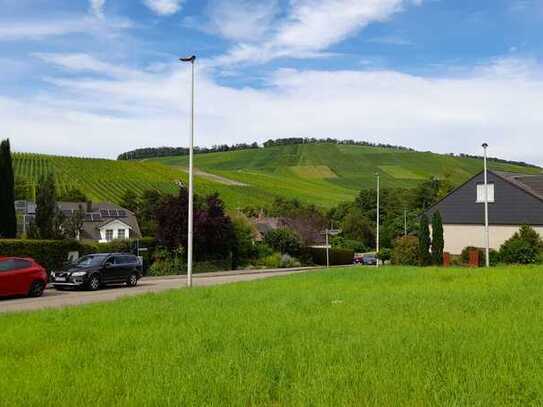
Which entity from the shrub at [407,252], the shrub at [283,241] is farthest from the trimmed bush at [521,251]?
the shrub at [283,241]

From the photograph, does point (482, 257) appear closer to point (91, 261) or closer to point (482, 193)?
point (482, 193)

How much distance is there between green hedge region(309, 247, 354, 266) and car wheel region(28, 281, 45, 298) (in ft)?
146

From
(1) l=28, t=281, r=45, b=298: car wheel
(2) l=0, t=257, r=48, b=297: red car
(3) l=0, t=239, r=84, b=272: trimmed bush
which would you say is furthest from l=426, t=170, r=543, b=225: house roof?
(2) l=0, t=257, r=48, b=297: red car

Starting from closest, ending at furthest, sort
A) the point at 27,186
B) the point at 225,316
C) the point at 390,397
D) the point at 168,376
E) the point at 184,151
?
the point at 390,397 → the point at 168,376 → the point at 225,316 → the point at 27,186 → the point at 184,151

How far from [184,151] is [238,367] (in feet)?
537

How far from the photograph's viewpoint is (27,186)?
81.2 m

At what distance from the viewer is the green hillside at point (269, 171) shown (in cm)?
10200

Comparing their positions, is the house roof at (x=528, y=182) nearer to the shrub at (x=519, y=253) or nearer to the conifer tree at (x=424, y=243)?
the conifer tree at (x=424, y=243)

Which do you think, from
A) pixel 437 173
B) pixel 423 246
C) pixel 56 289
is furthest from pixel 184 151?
pixel 56 289

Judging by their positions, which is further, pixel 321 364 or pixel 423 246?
pixel 423 246

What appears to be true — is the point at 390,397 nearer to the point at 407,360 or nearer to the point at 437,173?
the point at 407,360

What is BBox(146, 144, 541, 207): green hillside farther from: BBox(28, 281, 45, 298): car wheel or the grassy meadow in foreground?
the grassy meadow in foreground

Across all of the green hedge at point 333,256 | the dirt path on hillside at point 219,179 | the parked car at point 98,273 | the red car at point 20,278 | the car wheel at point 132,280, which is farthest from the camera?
the dirt path on hillside at point 219,179

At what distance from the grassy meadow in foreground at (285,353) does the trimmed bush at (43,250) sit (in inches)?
684
